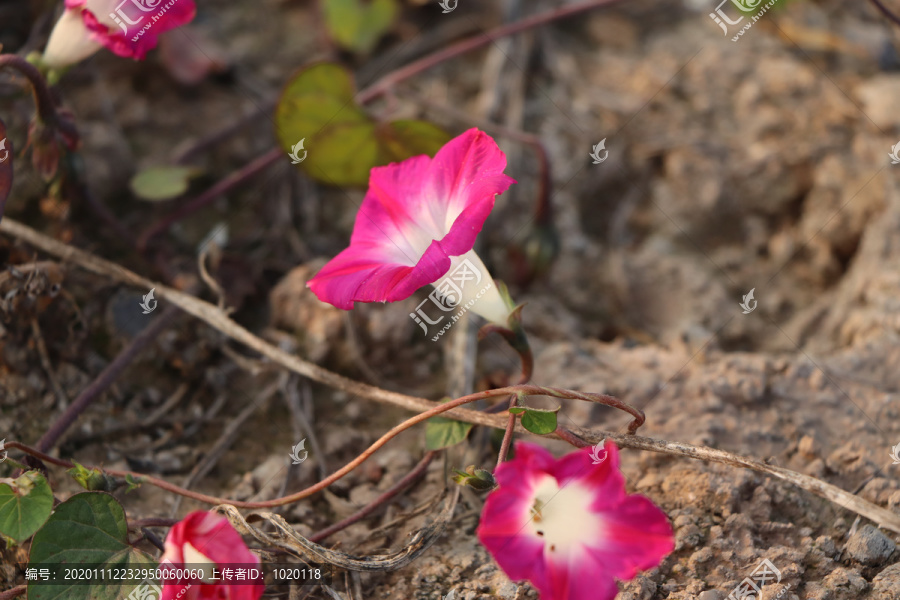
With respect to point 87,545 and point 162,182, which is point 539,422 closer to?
point 87,545

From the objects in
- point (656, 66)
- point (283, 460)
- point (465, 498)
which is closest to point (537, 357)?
point (465, 498)

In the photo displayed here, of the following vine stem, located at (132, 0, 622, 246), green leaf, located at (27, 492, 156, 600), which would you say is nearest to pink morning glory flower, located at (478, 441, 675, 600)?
green leaf, located at (27, 492, 156, 600)

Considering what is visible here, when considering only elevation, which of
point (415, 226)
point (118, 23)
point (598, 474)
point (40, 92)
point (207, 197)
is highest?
point (118, 23)

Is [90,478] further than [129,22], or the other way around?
[129,22]

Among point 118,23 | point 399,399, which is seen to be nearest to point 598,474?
point 399,399

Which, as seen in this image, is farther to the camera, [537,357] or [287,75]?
[287,75]

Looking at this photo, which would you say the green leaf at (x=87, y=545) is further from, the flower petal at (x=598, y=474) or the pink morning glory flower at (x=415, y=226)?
the flower petal at (x=598, y=474)

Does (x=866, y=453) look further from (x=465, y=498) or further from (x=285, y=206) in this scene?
(x=285, y=206)
